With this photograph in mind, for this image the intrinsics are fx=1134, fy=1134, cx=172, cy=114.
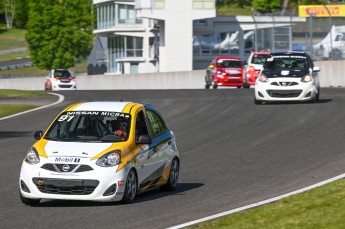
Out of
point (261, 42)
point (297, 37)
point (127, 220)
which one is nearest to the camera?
point (127, 220)

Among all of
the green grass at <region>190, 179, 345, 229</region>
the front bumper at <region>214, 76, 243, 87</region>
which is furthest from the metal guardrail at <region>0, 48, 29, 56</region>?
the green grass at <region>190, 179, 345, 229</region>

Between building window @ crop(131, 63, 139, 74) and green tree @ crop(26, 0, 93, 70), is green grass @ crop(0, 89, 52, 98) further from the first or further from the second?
green tree @ crop(26, 0, 93, 70)

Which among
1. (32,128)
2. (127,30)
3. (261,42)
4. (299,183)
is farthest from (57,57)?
(299,183)

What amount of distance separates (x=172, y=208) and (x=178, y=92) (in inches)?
1141

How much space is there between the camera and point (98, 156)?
13977mm

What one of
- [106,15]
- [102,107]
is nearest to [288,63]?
[102,107]

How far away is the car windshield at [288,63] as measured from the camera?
3509 cm

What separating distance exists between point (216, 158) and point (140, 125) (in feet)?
18.1

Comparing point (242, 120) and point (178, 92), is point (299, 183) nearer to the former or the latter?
point (242, 120)

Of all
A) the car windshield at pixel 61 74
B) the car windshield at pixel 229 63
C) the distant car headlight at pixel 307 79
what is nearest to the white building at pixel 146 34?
the car windshield at pixel 61 74

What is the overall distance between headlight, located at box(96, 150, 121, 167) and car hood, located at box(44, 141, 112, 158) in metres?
0.11

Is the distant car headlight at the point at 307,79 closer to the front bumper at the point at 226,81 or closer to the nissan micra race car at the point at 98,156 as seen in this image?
the front bumper at the point at 226,81

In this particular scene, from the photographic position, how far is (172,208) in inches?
541

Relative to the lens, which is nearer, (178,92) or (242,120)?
(242,120)
